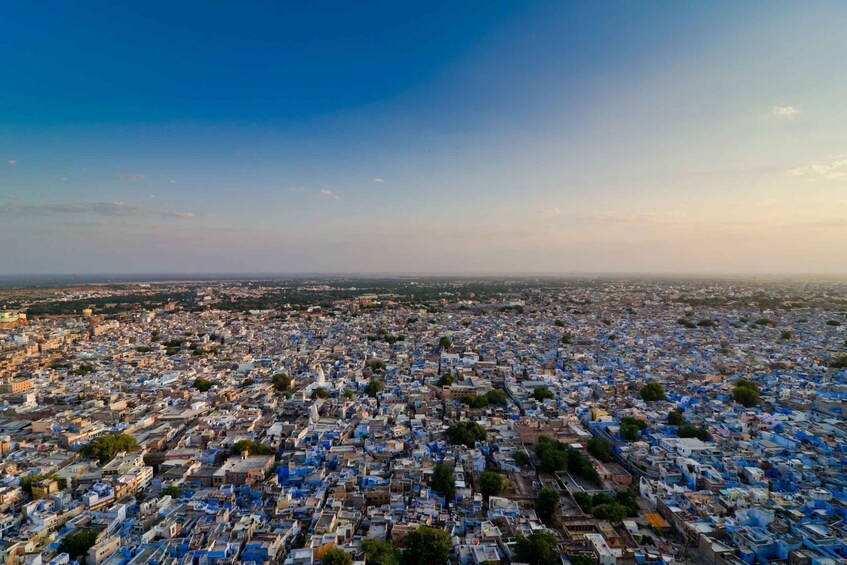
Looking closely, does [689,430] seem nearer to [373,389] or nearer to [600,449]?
[600,449]

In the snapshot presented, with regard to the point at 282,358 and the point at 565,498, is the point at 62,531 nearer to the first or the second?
the point at 565,498

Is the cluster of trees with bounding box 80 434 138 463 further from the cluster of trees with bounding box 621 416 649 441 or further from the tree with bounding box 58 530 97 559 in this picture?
the cluster of trees with bounding box 621 416 649 441

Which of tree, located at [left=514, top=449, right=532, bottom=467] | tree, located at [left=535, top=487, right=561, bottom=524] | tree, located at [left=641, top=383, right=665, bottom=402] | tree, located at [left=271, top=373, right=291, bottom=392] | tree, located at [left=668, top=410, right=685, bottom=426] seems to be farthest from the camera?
tree, located at [left=271, top=373, right=291, bottom=392]

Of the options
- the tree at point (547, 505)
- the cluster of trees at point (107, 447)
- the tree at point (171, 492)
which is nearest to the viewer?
the tree at point (547, 505)

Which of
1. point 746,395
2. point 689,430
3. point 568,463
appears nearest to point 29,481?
point 568,463

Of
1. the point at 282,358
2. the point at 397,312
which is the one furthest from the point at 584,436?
the point at 397,312

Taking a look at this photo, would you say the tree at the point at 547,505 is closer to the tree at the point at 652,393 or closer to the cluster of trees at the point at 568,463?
the cluster of trees at the point at 568,463

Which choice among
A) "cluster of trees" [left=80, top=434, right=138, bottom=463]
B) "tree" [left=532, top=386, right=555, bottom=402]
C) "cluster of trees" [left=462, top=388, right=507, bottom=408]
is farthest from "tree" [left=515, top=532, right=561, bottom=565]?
"cluster of trees" [left=80, top=434, right=138, bottom=463]

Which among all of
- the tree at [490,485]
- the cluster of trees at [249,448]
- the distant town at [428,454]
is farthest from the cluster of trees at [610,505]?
the cluster of trees at [249,448]
